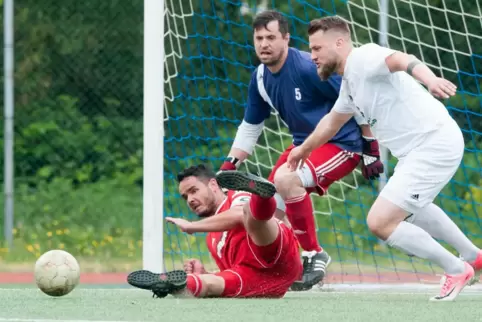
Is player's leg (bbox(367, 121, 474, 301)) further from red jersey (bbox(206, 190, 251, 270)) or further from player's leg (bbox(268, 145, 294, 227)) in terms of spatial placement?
player's leg (bbox(268, 145, 294, 227))

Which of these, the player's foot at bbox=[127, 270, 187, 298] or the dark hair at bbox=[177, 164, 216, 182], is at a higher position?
the dark hair at bbox=[177, 164, 216, 182]

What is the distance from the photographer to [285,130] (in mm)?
11195

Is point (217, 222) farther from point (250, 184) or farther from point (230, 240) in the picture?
point (250, 184)

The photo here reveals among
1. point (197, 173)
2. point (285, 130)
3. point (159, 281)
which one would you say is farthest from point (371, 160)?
point (285, 130)

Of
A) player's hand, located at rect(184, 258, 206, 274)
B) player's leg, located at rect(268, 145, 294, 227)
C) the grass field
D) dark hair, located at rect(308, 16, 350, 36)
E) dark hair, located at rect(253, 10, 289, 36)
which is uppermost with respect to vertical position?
dark hair, located at rect(253, 10, 289, 36)

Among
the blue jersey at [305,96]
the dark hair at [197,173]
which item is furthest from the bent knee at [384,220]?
the blue jersey at [305,96]

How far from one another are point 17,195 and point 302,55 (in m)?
5.41

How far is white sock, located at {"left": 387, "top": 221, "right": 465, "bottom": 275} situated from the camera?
5.97 meters

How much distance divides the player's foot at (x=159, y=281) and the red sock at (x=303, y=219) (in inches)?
56.2

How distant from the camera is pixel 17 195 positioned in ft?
39.1

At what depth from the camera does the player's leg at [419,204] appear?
596cm

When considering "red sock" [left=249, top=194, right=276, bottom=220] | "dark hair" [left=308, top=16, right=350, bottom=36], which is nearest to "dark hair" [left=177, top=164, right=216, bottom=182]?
"red sock" [left=249, top=194, right=276, bottom=220]

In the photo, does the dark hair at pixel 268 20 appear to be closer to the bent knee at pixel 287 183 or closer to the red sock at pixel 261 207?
the bent knee at pixel 287 183

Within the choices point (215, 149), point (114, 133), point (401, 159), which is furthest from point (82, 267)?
point (401, 159)
